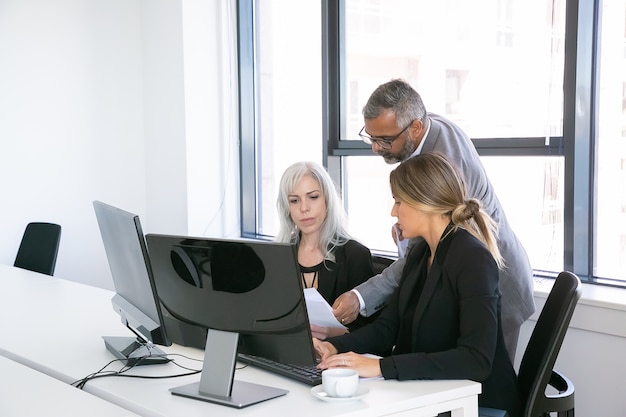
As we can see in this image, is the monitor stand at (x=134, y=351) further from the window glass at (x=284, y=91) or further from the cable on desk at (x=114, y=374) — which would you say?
the window glass at (x=284, y=91)

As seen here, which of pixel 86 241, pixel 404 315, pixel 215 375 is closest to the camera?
pixel 215 375

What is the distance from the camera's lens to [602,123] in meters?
3.18

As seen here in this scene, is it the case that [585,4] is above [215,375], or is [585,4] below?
above

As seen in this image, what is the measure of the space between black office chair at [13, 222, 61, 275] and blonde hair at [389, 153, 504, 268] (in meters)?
2.45

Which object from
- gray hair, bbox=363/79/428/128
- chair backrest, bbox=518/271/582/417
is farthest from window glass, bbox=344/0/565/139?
Result: chair backrest, bbox=518/271/582/417

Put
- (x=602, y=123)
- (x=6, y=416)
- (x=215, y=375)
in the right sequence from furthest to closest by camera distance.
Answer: (x=602, y=123) < (x=215, y=375) < (x=6, y=416)

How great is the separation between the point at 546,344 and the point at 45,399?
130 cm

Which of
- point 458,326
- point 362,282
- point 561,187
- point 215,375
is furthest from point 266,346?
point 561,187

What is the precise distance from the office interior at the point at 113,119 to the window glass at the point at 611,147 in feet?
8.10

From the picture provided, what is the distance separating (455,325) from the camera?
2.21m

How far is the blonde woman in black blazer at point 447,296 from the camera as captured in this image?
6.86 feet

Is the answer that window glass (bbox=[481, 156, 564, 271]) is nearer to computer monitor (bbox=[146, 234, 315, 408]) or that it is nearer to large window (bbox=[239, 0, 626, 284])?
large window (bbox=[239, 0, 626, 284])

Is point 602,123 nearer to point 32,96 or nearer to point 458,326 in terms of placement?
point 458,326

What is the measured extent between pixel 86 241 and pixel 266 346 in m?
3.22
